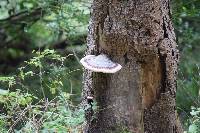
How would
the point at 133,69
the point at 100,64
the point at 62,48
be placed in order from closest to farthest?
the point at 100,64
the point at 133,69
the point at 62,48

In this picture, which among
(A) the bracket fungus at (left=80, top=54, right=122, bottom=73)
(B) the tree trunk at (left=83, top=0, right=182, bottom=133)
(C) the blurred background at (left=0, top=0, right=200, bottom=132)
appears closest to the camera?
(A) the bracket fungus at (left=80, top=54, right=122, bottom=73)

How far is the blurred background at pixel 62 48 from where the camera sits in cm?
423

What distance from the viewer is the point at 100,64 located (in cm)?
269

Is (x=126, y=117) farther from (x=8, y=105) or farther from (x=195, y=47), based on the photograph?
(x=195, y=47)

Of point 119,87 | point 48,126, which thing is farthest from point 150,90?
point 48,126

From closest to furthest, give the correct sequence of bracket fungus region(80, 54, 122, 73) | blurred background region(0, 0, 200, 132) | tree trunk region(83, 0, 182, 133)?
bracket fungus region(80, 54, 122, 73), tree trunk region(83, 0, 182, 133), blurred background region(0, 0, 200, 132)

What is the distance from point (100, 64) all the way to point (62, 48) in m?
4.22

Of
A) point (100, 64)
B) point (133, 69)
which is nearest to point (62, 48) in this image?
point (133, 69)

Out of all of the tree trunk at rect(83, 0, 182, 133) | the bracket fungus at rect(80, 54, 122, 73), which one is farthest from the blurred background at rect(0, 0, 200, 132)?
the bracket fungus at rect(80, 54, 122, 73)

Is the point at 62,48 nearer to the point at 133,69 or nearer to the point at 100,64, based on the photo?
the point at 133,69

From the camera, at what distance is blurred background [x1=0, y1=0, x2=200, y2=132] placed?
4.23m

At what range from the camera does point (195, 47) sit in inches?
225

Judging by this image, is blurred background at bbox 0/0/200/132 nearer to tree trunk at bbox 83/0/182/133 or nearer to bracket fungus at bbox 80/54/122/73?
tree trunk at bbox 83/0/182/133

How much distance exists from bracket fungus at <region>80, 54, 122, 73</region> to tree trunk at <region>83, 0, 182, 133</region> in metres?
0.08
